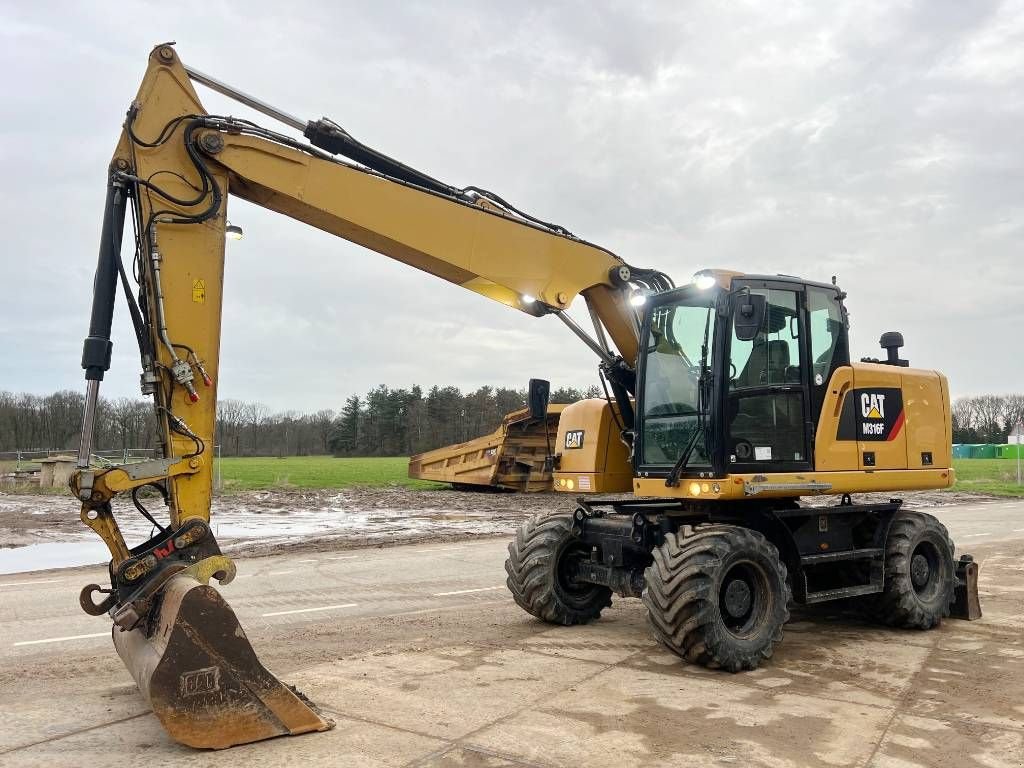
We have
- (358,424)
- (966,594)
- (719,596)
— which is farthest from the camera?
(358,424)

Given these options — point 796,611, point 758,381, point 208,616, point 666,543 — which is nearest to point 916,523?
point 796,611

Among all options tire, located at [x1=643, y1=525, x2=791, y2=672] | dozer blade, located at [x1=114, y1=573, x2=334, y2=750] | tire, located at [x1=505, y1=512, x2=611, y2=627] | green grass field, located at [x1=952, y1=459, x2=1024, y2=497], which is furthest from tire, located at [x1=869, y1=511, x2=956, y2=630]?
green grass field, located at [x1=952, y1=459, x2=1024, y2=497]

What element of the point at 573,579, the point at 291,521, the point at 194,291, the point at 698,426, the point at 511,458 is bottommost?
the point at 291,521

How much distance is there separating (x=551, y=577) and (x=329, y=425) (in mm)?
91153

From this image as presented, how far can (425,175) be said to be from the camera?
6.72 meters

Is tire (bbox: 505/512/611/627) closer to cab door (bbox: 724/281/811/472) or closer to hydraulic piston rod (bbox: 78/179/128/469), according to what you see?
cab door (bbox: 724/281/811/472)

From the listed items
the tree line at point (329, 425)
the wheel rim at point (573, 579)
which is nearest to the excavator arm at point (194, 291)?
the wheel rim at point (573, 579)

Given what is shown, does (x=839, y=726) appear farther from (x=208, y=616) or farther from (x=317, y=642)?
(x=317, y=642)

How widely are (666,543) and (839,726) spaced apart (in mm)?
1842

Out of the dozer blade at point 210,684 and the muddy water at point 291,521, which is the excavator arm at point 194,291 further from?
the muddy water at point 291,521

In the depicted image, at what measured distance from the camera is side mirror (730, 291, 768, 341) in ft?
21.1

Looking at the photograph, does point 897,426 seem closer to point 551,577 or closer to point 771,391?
point 771,391

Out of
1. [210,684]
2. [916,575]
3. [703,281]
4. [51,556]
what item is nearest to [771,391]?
[703,281]

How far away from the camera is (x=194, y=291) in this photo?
5566 mm
